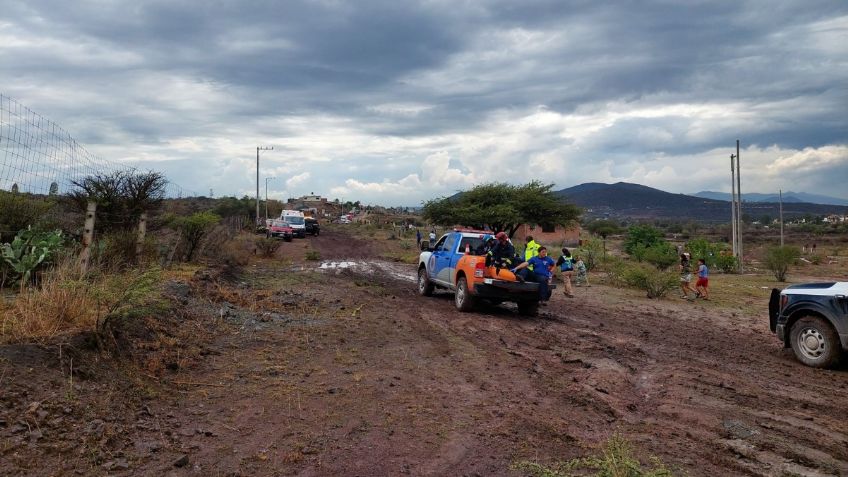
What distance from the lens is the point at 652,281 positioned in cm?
1958

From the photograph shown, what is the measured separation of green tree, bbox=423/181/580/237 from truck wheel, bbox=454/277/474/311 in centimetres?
2080

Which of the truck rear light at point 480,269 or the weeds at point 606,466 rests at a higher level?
the truck rear light at point 480,269

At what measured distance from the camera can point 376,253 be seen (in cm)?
3803

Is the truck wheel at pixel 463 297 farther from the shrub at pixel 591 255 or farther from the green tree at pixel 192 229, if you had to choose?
the shrub at pixel 591 255

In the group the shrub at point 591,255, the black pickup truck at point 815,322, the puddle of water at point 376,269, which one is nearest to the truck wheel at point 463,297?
the black pickup truck at point 815,322

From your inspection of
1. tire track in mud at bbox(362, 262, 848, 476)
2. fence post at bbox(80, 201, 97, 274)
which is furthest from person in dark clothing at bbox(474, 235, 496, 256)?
fence post at bbox(80, 201, 97, 274)

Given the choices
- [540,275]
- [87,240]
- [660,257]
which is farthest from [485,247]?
[660,257]

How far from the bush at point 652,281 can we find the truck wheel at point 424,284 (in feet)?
23.6

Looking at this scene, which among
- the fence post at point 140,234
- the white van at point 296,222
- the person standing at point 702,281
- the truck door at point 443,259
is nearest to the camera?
the fence post at point 140,234

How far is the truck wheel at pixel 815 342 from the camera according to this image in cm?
877

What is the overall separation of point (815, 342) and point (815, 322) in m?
0.29

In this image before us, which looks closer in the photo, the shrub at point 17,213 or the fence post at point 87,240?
the fence post at point 87,240

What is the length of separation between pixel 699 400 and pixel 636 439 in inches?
71.5

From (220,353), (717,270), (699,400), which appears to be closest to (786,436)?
(699,400)
